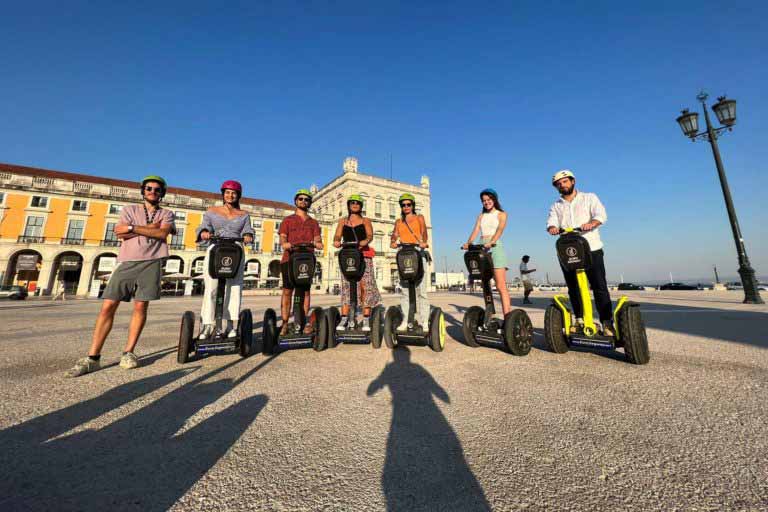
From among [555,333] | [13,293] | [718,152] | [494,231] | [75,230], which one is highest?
[75,230]

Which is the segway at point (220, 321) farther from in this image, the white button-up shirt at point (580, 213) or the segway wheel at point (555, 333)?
the white button-up shirt at point (580, 213)

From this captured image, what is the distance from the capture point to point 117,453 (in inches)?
54.0

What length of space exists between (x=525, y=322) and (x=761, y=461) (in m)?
2.10

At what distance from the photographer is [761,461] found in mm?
1245

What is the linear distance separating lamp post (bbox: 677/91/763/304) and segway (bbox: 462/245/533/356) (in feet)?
36.0

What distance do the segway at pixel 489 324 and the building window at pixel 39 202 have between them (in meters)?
37.1

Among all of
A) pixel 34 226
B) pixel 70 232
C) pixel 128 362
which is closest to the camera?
pixel 128 362

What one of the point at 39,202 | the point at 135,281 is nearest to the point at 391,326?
the point at 135,281

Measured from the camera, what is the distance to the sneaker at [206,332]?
3.22 metres

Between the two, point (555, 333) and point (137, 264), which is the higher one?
point (137, 264)

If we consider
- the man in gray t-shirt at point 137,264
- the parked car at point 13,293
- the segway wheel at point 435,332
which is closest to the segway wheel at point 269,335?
the man in gray t-shirt at point 137,264

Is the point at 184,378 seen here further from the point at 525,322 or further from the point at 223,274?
the point at 525,322

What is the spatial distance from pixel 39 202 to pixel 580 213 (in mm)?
38405

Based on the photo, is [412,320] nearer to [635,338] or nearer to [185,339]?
[635,338]
